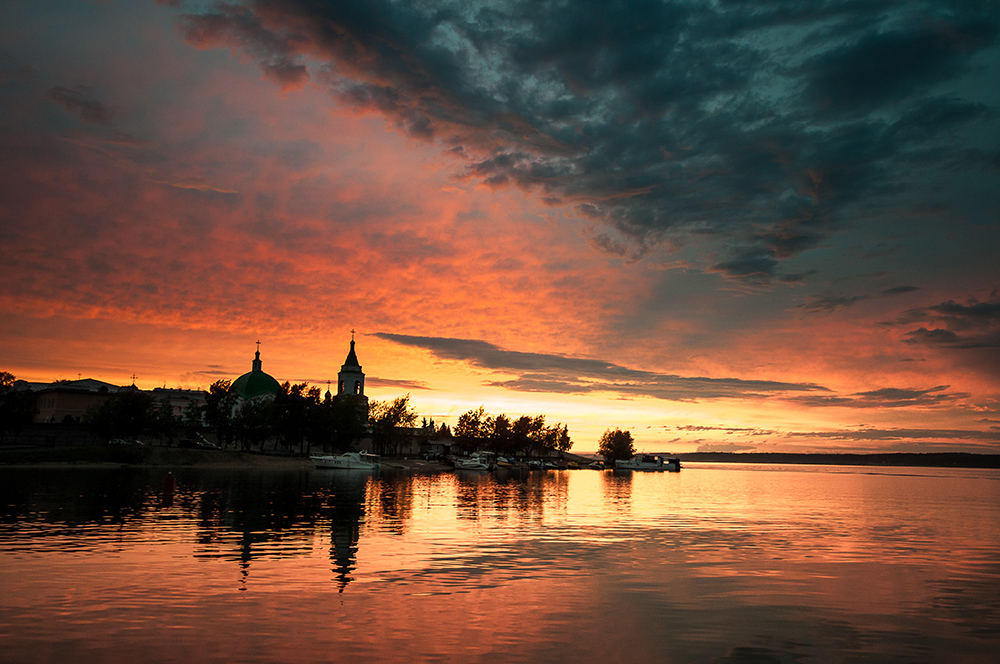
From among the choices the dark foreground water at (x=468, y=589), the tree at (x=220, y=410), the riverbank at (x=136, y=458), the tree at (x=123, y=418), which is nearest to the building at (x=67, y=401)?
the tree at (x=220, y=410)

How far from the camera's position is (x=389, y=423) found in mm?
179500

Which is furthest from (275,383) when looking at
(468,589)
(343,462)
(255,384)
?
(468,589)

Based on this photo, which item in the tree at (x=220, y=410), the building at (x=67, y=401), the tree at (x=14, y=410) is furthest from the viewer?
the building at (x=67, y=401)

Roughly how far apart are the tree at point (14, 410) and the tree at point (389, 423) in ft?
261

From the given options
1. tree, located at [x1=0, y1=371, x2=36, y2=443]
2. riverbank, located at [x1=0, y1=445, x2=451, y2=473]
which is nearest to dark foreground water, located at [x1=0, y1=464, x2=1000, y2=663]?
riverbank, located at [x1=0, y1=445, x2=451, y2=473]

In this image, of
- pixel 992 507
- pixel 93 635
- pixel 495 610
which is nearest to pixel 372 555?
pixel 495 610

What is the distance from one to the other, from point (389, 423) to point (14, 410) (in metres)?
85.7

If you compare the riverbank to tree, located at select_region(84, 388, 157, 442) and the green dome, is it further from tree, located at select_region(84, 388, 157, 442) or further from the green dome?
the green dome

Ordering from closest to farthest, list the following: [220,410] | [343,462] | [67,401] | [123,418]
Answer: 1. [123,418]
2. [343,462]
3. [220,410]
4. [67,401]

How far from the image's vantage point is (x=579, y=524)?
46.0 metres

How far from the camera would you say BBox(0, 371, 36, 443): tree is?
106375 millimetres

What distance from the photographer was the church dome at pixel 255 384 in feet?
595

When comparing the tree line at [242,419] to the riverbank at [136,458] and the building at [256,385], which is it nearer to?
the riverbank at [136,458]

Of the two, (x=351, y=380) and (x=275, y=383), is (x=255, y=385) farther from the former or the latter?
(x=351, y=380)
